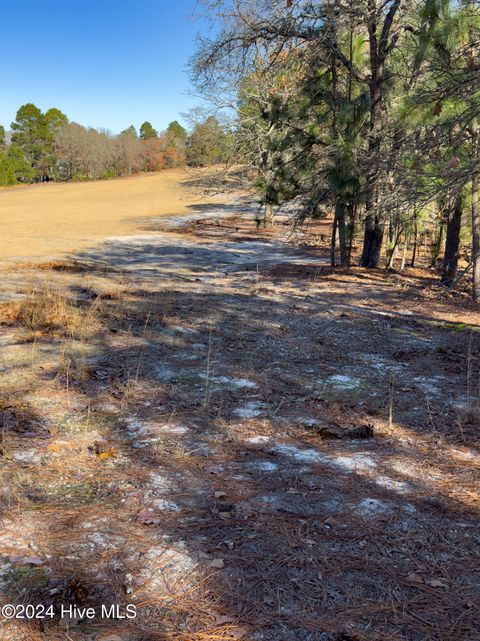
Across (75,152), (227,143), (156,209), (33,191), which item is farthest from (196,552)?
(75,152)

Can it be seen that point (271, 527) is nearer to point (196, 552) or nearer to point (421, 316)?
point (196, 552)

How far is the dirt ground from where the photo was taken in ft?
7.01

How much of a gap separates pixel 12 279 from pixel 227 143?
49.0 feet

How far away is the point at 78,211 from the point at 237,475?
28.2 meters

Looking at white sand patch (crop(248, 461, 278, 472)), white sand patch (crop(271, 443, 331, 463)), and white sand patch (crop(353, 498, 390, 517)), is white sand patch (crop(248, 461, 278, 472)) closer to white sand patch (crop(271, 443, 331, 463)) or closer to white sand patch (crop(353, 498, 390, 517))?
white sand patch (crop(271, 443, 331, 463))

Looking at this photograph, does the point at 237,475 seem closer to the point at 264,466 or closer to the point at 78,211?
the point at 264,466

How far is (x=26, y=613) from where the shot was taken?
6.65 feet

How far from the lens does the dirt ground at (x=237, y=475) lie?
7.01ft

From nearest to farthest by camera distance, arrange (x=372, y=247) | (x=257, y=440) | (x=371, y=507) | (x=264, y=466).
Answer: (x=371, y=507), (x=264, y=466), (x=257, y=440), (x=372, y=247)

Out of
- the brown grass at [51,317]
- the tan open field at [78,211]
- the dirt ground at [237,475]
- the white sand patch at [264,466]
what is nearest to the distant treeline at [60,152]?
the tan open field at [78,211]

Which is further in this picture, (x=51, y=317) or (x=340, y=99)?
(x=340, y=99)

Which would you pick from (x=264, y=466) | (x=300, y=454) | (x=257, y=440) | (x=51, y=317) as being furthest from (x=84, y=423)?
(x=51, y=317)

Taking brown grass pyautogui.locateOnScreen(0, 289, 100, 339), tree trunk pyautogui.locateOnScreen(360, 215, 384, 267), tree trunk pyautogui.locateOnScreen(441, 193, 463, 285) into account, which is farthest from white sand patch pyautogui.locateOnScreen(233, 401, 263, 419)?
tree trunk pyautogui.locateOnScreen(360, 215, 384, 267)

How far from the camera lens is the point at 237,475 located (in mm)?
3240
